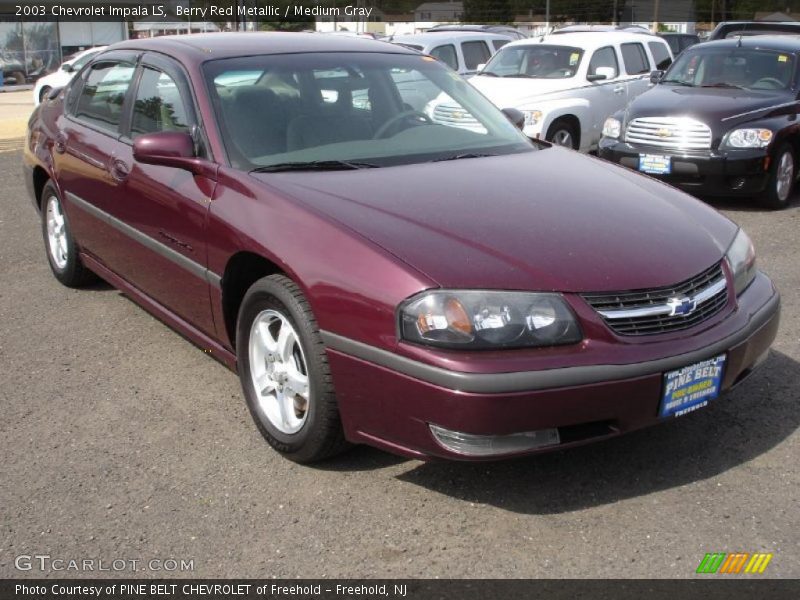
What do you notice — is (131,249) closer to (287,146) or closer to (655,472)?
(287,146)

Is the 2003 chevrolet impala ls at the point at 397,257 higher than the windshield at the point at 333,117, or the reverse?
the windshield at the point at 333,117

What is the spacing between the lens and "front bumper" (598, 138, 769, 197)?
327 inches

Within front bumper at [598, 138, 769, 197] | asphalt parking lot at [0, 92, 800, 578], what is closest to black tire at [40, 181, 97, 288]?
asphalt parking lot at [0, 92, 800, 578]

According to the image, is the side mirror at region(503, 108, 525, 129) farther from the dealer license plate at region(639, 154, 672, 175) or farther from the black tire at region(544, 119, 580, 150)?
the black tire at region(544, 119, 580, 150)

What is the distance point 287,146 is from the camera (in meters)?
4.10

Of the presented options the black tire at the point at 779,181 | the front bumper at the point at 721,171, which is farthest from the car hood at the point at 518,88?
the black tire at the point at 779,181

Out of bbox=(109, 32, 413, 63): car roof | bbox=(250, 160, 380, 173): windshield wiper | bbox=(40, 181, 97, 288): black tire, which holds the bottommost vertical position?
bbox=(40, 181, 97, 288): black tire

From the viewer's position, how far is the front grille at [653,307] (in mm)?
3148

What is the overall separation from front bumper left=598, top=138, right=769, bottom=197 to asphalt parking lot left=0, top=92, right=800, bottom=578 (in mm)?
4041

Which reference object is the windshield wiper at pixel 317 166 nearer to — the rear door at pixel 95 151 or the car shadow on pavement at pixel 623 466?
the rear door at pixel 95 151

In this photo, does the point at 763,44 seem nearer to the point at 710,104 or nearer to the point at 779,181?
the point at 710,104

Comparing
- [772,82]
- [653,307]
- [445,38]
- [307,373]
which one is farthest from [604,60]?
[307,373]

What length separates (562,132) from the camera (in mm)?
10875

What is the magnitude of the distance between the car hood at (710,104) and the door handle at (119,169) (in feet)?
18.5
